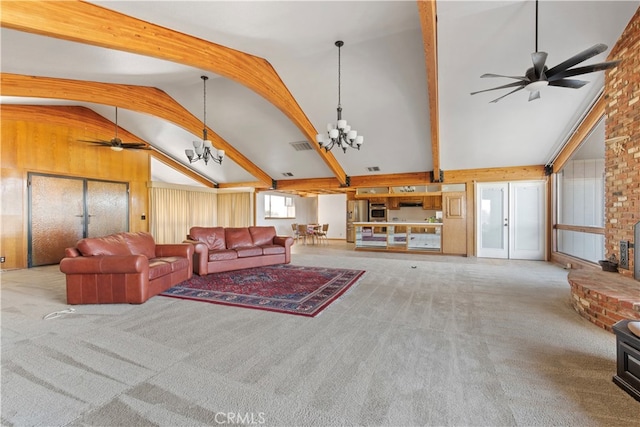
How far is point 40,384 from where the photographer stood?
1.87 meters

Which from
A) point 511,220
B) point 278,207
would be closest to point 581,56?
point 511,220

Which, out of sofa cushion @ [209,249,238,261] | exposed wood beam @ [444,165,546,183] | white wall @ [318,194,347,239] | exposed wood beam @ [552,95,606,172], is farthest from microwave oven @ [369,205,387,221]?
sofa cushion @ [209,249,238,261]

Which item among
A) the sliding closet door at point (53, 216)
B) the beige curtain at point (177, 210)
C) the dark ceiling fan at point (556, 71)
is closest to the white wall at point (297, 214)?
the beige curtain at point (177, 210)

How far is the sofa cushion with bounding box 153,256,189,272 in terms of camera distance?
4.26 meters

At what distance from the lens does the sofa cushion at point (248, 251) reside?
564 centimetres

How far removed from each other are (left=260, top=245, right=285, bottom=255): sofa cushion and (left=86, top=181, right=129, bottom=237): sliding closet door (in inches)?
185

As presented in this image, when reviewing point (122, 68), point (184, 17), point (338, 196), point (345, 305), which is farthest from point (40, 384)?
point (338, 196)

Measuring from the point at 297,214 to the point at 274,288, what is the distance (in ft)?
28.9

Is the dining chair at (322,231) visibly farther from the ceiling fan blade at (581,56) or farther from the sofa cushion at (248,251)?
the ceiling fan blade at (581,56)

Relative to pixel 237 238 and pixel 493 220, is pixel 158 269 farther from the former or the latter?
pixel 493 220

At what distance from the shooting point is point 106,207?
24.6 ft

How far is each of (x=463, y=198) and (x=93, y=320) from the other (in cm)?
837

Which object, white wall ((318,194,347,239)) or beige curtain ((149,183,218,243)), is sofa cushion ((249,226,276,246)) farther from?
white wall ((318,194,347,239))

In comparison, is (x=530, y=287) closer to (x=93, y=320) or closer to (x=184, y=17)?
(x=93, y=320)
